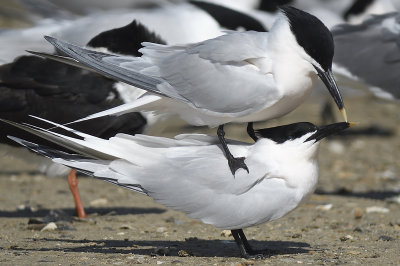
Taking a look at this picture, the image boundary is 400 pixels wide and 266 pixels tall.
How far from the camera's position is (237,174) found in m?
3.54

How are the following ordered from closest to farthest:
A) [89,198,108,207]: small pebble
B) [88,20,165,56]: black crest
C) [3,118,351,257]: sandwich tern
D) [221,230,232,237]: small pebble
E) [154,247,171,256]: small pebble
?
[3,118,351,257]: sandwich tern → [154,247,171,256]: small pebble → [221,230,232,237]: small pebble → [88,20,165,56]: black crest → [89,198,108,207]: small pebble

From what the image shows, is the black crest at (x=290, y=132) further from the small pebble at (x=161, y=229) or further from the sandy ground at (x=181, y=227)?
the small pebble at (x=161, y=229)

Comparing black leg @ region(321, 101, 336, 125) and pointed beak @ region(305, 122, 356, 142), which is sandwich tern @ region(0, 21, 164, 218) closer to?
pointed beak @ region(305, 122, 356, 142)

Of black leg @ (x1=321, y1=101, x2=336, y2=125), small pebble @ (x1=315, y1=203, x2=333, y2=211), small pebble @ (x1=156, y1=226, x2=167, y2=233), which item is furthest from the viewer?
black leg @ (x1=321, y1=101, x2=336, y2=125)

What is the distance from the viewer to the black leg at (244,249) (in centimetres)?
365

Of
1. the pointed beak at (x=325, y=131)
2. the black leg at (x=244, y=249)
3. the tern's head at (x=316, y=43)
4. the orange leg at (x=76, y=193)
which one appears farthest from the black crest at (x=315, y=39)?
the orange leg at (x=76, y=193)

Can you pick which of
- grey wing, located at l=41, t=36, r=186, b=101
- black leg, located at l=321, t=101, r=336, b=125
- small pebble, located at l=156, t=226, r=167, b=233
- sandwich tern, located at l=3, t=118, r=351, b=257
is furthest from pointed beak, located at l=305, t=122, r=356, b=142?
black leg, located at l=321, t=101, r=336, b=125

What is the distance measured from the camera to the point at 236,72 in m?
3.65

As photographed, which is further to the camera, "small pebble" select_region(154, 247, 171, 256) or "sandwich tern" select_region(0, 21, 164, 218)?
"sandwich tern" select_region(0, 21, 164, 218)

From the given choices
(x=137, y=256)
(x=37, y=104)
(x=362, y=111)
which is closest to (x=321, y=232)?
(x=137, y=256)

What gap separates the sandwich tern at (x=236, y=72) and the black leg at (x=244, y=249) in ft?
1.08

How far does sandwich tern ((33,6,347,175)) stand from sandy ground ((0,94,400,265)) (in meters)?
0.62

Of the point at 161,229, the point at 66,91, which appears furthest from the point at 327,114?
the point at 161,229

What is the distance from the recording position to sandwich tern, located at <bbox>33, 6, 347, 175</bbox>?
11.8ft
